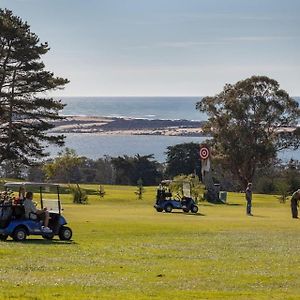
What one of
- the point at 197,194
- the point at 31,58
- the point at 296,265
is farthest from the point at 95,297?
the point at 31,58

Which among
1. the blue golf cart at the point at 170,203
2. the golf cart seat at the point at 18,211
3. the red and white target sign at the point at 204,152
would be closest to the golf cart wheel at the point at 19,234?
the golf cart seat at the point at 18,211

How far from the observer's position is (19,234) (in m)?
20.1

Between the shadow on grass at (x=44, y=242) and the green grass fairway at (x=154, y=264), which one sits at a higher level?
the shadow on grass at (x=44, y=242)

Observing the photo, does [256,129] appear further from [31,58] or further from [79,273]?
[79,273]

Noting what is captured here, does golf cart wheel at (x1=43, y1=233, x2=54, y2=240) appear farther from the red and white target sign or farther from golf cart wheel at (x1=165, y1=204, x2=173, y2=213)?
the red and white target sign

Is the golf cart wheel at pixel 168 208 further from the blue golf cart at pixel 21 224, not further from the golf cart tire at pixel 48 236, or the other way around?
the golf cart tire at pixel 48 236

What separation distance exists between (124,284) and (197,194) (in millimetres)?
35027

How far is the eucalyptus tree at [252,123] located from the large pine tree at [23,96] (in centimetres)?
1932

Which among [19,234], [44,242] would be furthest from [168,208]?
[19,234]

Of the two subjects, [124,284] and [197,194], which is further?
[197,194]

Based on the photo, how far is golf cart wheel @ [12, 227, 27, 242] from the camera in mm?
20031

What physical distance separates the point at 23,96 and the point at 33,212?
39427 mm

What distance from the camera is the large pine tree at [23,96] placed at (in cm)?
5634

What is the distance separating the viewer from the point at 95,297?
1075 cm
